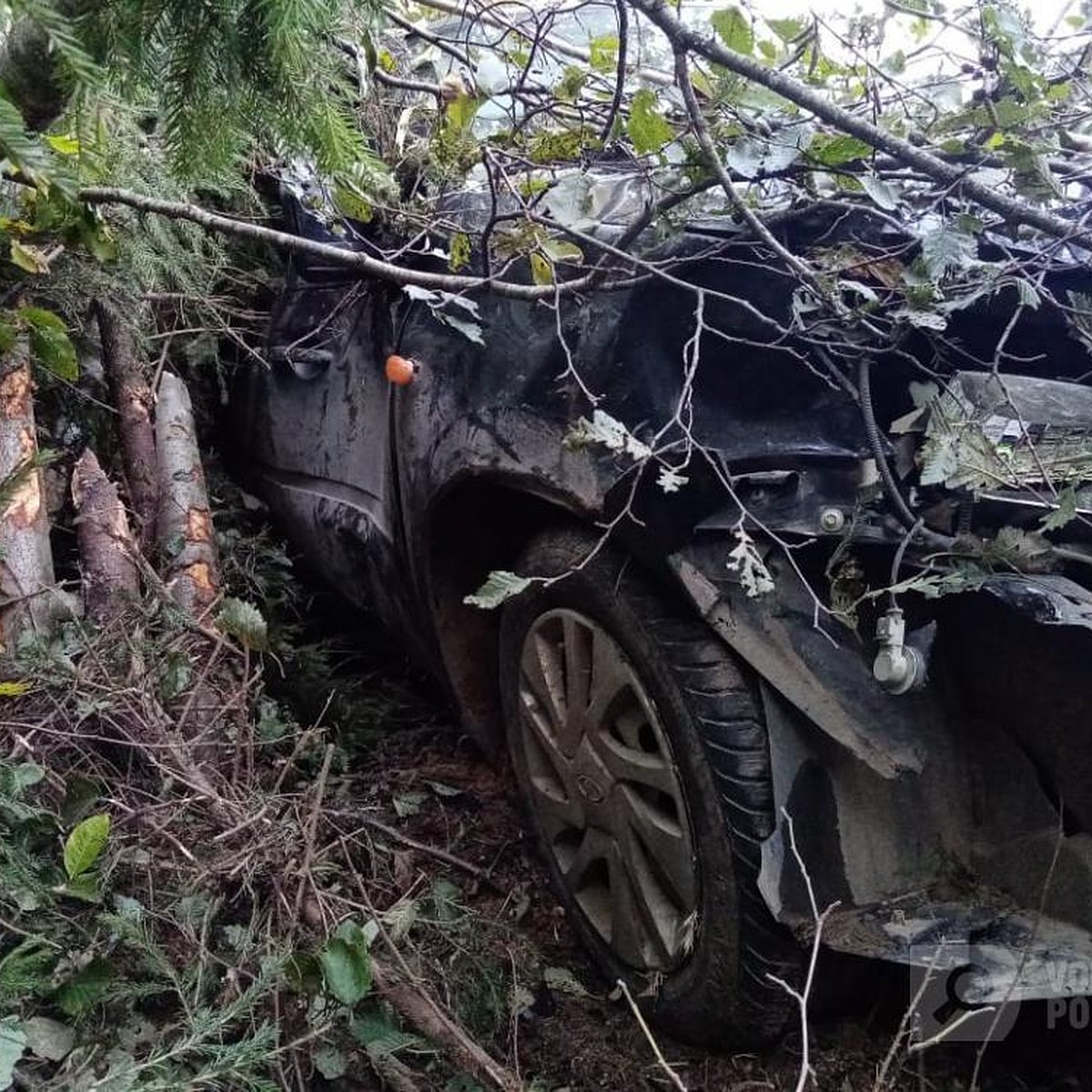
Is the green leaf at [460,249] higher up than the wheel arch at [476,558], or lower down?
higher up

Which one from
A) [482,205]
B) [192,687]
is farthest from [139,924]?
[482,205]

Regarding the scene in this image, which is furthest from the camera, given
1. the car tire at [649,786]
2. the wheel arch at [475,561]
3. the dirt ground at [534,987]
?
the wheel arch at [475,561]

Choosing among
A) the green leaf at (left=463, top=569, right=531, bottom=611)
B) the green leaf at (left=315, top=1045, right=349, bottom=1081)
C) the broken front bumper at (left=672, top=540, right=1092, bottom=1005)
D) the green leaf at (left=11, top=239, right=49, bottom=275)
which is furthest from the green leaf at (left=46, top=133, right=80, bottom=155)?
the green leaf at (left=315, top=1045, right=349, bottom=1081)

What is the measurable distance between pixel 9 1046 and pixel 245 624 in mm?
1091

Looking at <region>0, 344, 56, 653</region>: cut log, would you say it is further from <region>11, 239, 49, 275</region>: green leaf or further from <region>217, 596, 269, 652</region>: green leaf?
<region>217, 596, 269, 652</region>: green leaf

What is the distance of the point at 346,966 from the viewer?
1.69 meters

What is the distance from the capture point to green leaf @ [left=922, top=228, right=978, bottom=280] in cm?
156

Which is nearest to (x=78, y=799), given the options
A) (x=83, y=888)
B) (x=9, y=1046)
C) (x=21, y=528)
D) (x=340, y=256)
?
(x=83, y=888)

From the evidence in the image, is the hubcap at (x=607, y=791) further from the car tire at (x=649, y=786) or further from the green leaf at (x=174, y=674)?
the green leaf at (x=174, y=674)

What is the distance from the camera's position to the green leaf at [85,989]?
1.62 meters

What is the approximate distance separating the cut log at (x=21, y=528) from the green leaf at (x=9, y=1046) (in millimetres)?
1041

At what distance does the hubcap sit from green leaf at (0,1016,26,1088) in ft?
3.57

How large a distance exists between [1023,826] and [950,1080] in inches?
24.0

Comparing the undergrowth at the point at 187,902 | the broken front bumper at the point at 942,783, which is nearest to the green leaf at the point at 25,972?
the undergrowth at the point at 187,902
